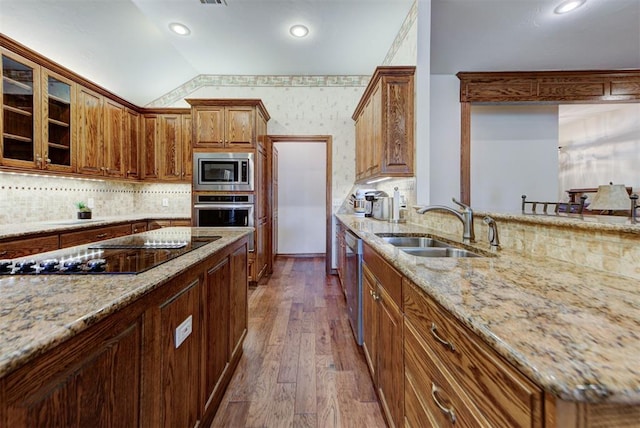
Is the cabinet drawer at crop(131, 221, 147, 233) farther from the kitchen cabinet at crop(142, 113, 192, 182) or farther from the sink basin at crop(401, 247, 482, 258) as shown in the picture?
the sink basin at crop(401, 247, 482, 258)

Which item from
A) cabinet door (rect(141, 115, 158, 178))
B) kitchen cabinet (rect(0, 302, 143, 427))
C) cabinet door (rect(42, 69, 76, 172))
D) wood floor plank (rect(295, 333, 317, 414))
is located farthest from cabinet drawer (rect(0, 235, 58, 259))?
wood floor plank (rect(295, 333, 317, 414))

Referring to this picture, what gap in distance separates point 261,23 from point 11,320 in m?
3.36

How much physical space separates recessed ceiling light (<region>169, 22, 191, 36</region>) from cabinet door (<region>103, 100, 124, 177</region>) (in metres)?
1.25

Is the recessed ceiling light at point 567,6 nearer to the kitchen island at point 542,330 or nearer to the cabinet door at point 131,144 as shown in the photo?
Answer: the kitchen island at point 542,330

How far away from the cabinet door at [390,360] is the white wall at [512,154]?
2.39m

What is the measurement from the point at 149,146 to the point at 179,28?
1700 mm

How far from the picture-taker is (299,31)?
→ 10.2ft

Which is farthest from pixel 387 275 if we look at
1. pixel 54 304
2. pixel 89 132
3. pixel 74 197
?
pixel 74 197

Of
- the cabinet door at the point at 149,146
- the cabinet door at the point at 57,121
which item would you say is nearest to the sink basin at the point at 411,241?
the cabinet door at the point at 57,121

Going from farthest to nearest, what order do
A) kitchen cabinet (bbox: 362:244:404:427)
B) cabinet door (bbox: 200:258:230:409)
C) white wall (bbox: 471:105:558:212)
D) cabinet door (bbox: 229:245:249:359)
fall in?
white wall (bbox: 471:105:558:212) → cabinet door (bbox: 229:245:249:359) → cabinet door (bbox: 200:258:230:409) → kitchen cabinet (bbox: 362:244:404:427)

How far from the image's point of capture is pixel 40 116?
254 cm

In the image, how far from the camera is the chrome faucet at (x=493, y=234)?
1388 millimetres

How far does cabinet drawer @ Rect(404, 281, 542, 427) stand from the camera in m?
0.46

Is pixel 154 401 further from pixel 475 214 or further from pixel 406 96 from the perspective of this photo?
pixel 406 96
